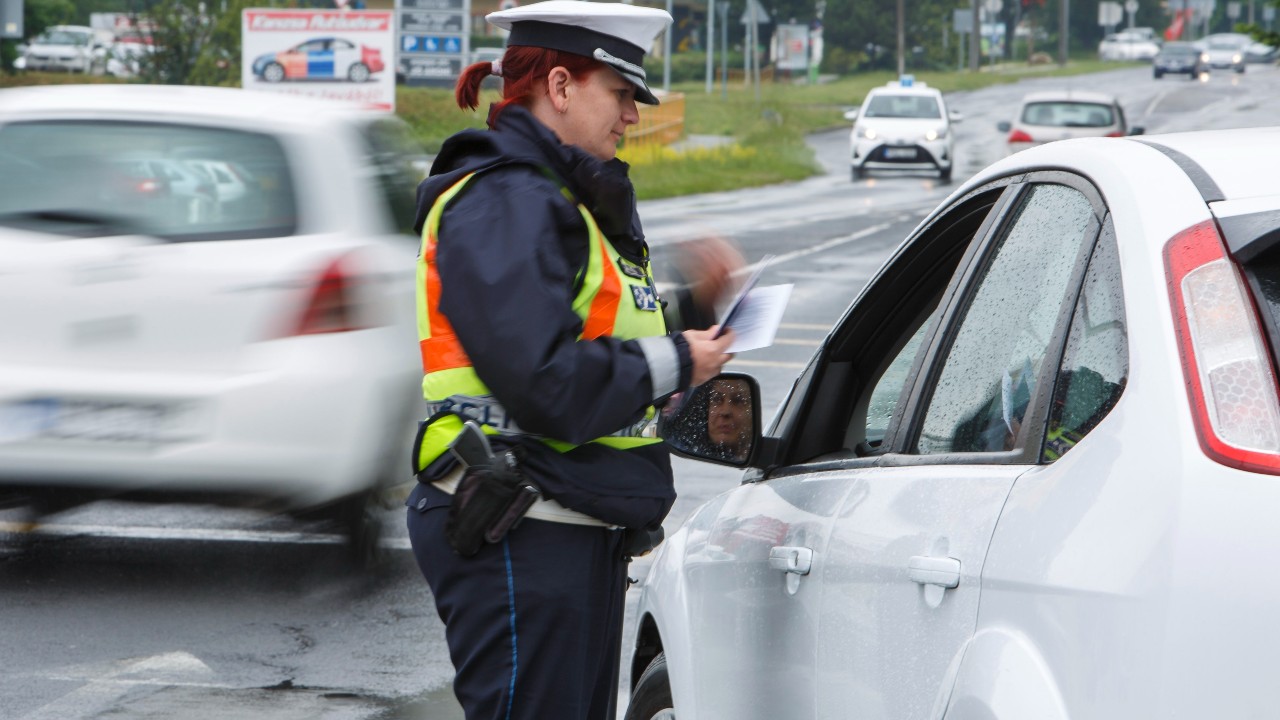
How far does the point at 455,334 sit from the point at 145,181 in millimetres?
3664

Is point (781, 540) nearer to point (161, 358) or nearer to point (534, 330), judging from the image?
point (534, 330)

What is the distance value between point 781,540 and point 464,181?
75cm

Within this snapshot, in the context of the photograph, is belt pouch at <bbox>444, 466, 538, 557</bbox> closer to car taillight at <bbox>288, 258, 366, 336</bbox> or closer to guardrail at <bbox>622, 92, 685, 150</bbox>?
car taillight at <bbox>288, 258, 366, 336</bbox>

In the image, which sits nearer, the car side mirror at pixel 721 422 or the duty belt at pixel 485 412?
the duty belt at pixel 485 412

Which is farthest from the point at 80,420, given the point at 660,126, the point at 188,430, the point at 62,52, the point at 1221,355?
the point at 62,52

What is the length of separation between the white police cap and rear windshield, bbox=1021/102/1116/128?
26342mm

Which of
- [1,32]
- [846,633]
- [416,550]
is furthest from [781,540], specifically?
[1,32]

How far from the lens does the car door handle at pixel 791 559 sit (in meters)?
2.68

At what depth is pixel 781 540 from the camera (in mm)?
2846

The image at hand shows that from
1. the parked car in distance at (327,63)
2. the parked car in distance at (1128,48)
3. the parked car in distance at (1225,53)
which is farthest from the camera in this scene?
the parked car in distance at (1128,48)

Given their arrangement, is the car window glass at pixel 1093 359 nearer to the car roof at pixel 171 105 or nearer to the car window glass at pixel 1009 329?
the car window glass at pixel 1009 329

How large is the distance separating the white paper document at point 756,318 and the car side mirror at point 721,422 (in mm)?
200

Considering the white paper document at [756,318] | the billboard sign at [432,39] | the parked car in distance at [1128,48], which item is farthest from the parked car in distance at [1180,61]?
the white paper document at [756,318]

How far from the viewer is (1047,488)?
199 centimetres
